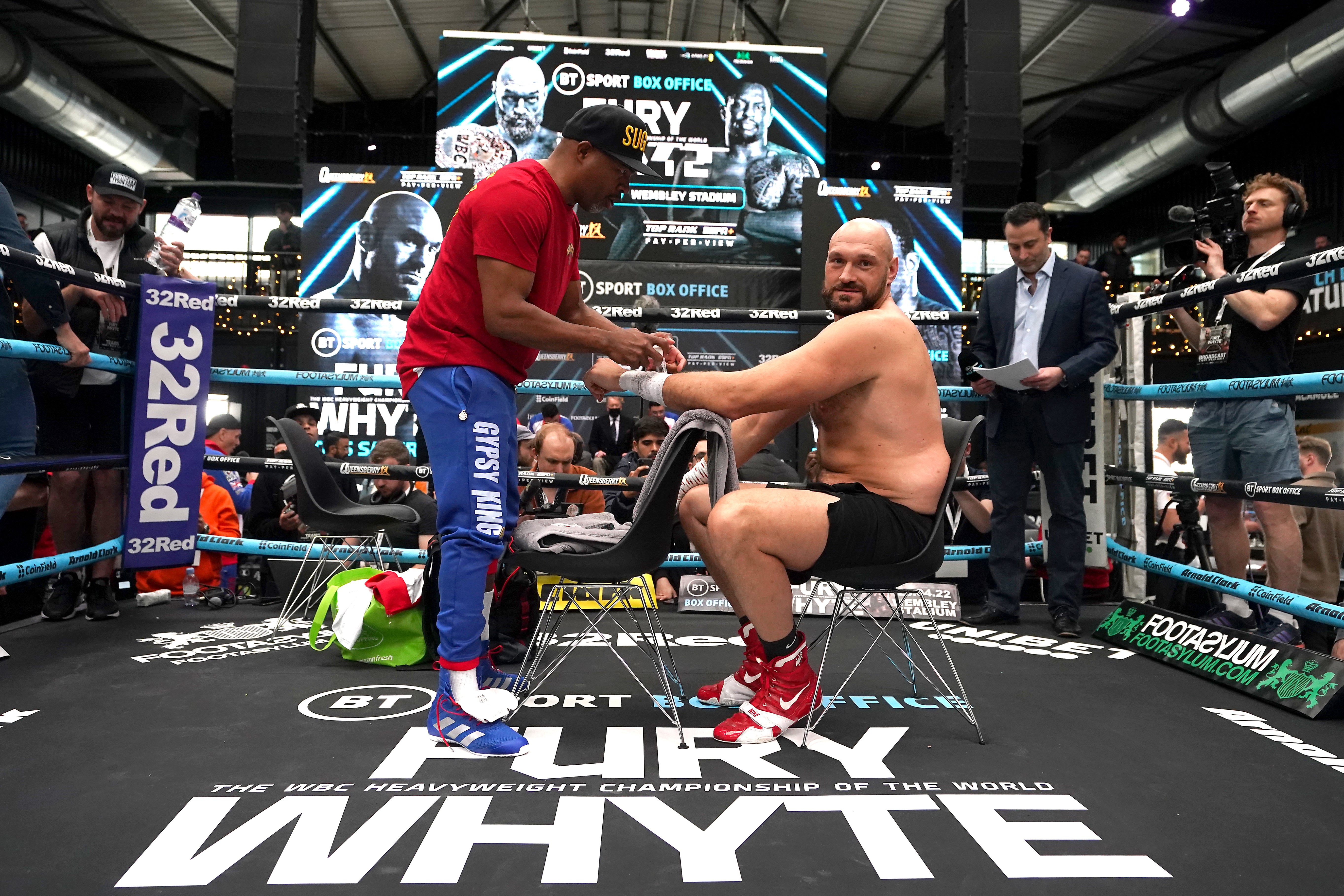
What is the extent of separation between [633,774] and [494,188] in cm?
124

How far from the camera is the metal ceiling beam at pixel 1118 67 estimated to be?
386 inches

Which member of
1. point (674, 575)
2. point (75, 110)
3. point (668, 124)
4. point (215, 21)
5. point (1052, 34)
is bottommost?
point (674, 575)

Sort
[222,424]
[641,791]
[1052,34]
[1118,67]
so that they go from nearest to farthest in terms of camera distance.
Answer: [641,791] → [222,424] → [1052,34] → [1118,67]

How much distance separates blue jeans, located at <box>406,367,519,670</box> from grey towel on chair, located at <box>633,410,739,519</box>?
0.34 meters

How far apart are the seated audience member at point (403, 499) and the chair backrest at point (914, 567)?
1937mm

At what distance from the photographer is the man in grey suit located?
3127mm

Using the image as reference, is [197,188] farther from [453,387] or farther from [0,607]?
[453,387]

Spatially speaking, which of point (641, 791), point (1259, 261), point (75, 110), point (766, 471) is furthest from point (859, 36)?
point (641, 791)

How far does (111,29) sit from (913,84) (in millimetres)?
10671

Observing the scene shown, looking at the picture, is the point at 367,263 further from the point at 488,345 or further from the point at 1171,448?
the point at 1171,448

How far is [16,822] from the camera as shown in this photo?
141 centimetres

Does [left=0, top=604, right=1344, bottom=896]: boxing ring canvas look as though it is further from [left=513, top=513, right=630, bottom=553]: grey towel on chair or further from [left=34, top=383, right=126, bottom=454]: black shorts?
[left=34, top=383, right=126, bottom=454]: black shorts

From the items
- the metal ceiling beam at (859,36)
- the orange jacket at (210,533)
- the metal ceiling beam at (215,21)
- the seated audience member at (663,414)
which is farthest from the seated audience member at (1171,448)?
the metal ceiling beam at (215,21)

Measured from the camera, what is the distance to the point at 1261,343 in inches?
113
